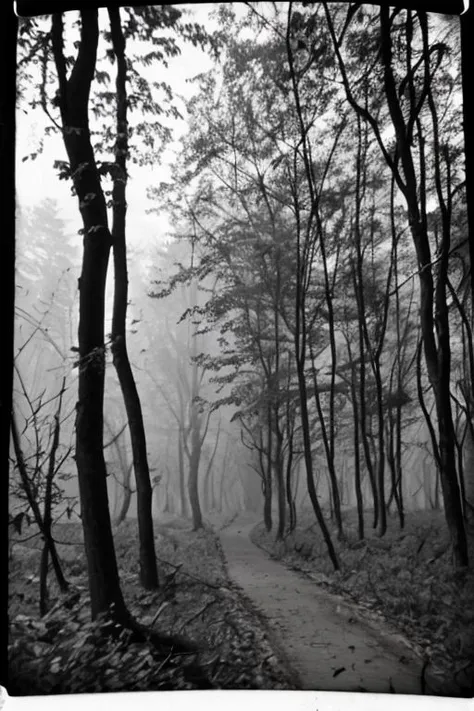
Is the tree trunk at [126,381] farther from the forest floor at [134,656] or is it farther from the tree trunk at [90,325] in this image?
the forest floor at [134,656]

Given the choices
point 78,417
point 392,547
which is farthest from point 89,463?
point 392,547

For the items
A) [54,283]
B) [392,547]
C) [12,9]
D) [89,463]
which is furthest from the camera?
[54,283]

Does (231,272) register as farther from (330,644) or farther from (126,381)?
(330,644)

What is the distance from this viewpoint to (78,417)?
12.9 feet

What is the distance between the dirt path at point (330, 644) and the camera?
10.3 ft

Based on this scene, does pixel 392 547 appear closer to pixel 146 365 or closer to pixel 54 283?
pixel 54 283

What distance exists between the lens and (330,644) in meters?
3.75

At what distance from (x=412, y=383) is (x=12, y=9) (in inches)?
599

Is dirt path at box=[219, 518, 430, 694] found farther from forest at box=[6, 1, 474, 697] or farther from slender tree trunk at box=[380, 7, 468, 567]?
slender tree trunk at box=[380, 7, 468, 567]

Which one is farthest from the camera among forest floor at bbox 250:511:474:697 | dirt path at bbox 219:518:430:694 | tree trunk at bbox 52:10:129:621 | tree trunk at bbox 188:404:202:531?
tree trunk at bbox 188:404:202:531

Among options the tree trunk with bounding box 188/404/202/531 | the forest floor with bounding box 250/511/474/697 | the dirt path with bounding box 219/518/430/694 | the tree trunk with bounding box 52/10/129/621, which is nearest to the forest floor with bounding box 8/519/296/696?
the dirt path with bounding box 219/518/430/694

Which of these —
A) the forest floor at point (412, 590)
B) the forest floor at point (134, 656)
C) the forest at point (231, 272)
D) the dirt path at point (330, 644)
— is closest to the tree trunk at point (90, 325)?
the forest at point (231, 272)

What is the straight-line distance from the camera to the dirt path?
3148 mm

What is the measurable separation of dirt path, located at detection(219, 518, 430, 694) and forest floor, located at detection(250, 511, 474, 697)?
123 millimetres
